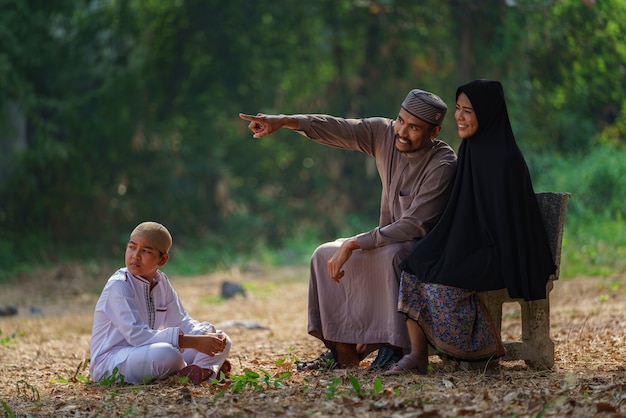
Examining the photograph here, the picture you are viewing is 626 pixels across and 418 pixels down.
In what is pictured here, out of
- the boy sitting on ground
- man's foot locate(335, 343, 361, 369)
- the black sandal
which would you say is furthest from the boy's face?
man's foot locate(335, 343, 361, 369)

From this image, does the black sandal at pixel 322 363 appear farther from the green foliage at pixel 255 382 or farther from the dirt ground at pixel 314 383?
the green foliage at pixel 255 382

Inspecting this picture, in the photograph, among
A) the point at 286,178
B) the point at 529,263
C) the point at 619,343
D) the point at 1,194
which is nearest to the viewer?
the point at 529,263

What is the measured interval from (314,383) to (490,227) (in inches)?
48.2

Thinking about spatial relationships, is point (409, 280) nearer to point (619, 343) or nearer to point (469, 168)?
point (469, 168)

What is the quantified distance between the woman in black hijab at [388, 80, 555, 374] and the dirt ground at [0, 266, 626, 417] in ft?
0.76

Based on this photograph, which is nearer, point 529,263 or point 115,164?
point 529,263

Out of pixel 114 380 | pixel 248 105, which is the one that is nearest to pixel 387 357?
pixel 114 380

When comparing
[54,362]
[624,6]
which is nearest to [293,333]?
[54,362]

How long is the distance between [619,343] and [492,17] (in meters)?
9.96

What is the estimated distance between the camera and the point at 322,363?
5184 millimetres

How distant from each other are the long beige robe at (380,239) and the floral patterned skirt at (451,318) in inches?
4.6

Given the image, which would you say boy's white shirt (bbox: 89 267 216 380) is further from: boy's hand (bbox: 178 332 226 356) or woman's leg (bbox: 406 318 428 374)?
woman's leg (bbox: 406 318 428 374)

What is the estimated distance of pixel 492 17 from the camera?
14.8 meters

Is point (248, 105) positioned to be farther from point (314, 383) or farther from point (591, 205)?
point (314, 383)
